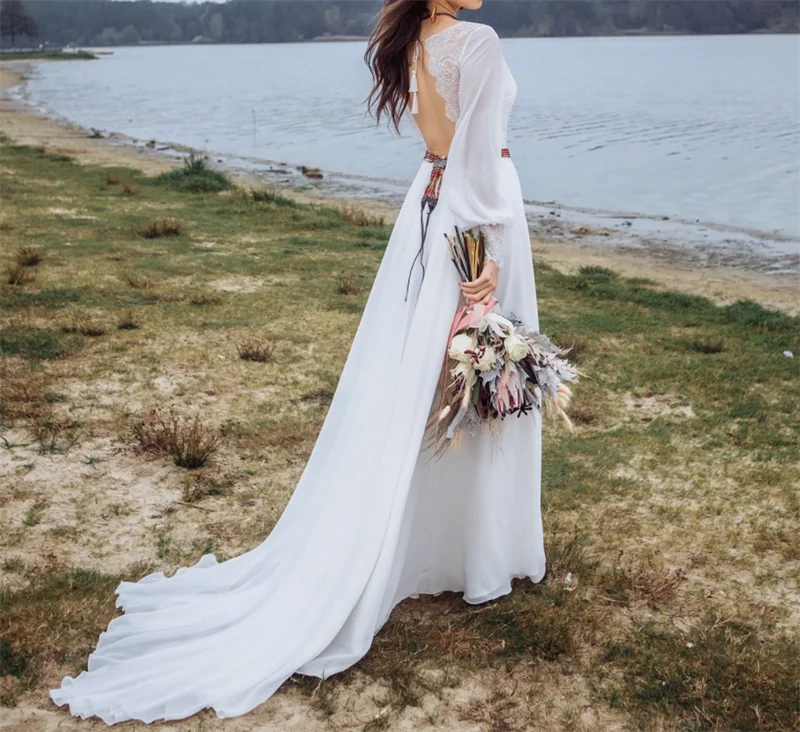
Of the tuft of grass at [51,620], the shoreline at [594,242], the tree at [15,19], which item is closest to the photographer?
the tuft of grass at [51,620]

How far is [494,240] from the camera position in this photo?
3.02m

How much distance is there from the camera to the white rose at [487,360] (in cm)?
296

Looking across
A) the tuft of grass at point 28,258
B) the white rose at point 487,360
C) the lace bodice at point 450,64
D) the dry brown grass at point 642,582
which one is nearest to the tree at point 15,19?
the tuft of grass at point 28,258

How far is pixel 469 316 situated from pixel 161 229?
8051mm

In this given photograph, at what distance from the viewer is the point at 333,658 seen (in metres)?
2.99

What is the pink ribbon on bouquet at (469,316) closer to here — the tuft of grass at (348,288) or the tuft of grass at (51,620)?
the tuft of grass at (51,620)

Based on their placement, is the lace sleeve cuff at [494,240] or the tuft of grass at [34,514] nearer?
the lace sleeve cuff at [494,240]

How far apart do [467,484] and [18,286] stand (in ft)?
18.9

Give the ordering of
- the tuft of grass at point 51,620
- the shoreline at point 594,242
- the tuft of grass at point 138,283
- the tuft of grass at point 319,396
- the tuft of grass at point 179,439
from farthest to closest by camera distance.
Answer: the shoreline at point 594,242
the tuft of grass at point 138,283
the tuft of grass at point 319,396
the tuft of grass at point 179,439
the tuft of grass at point 51,620

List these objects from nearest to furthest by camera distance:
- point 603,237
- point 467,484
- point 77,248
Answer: point 467,484 → point 77,248 → point 603,237

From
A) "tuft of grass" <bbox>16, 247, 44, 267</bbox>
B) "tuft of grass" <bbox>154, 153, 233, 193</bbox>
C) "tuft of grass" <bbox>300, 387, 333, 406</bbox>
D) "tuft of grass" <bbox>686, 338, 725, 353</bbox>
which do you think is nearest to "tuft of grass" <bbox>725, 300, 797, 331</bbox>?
"tuft of grass" <bbox>686, 338, 725, 353</bbox>

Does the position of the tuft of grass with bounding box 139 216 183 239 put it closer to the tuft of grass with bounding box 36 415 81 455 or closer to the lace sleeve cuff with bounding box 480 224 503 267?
the tuft of grass with bounding box 36 415 81 455

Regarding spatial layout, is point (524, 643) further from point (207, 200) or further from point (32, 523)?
point (207, 200)

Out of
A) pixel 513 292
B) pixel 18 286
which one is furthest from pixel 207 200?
pixel 513 292
